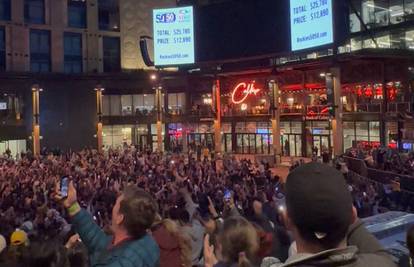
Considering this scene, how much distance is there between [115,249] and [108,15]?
55986mm

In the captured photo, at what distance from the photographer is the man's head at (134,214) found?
3.51 metres

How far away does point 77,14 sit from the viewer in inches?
2132

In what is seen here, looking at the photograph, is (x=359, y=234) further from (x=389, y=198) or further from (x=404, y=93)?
(x=404, y=93)

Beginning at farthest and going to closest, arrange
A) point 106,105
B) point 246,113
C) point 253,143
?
1. point 106,105
2. point 253,143
3. point 246,113

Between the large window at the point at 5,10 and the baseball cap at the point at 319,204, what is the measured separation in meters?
53.1

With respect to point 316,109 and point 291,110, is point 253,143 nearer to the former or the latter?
point 291,110

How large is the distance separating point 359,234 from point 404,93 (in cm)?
3717

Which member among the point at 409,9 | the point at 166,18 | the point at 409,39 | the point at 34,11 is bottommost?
the point at 409,39

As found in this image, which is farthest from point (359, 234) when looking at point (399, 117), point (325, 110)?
point (325, 110)

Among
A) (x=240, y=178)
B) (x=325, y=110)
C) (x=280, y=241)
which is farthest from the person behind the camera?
(x=325, y=110)

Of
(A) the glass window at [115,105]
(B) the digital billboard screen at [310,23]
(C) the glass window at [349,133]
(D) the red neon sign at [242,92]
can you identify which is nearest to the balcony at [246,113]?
(D) the red neon sign at [242,92]

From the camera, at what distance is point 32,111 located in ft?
157

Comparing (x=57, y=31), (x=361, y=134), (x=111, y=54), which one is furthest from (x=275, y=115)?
(x=57, y=31)

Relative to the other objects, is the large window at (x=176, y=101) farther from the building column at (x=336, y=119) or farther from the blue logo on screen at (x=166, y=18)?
the building column at (x=336, y=119)
